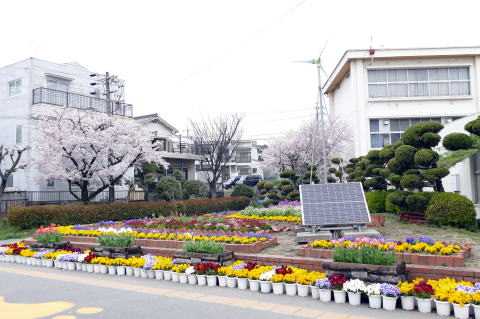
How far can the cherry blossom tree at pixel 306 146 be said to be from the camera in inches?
1139

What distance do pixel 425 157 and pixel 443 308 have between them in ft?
23.9

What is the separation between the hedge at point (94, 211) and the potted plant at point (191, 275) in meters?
9.61

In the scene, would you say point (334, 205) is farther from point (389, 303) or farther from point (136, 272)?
point (136, 272)

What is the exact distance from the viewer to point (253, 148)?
64.0m

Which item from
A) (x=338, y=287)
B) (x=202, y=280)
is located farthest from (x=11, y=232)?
(x=338, y=287)

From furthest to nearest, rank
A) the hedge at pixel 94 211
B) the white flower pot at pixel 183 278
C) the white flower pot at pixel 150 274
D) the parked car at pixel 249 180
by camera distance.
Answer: the parked car at pixel 249 180
the hedge at pixel 94 211
the white flower pot at pixel 150 274
the white flower pot at pixel 183 278

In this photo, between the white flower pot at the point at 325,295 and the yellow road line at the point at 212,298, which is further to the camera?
the white flower pot at the point at 325,295

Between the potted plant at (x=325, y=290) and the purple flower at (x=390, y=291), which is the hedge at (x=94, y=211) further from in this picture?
the purple flower at (x=390, y=291)

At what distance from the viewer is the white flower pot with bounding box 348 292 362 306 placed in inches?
241

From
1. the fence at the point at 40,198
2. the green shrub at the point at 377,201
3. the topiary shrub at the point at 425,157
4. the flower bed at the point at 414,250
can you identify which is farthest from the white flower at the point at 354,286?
the fence at the point at 40,198

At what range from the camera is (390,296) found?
5.89 m

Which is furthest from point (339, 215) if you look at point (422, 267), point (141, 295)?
point (141, 295)

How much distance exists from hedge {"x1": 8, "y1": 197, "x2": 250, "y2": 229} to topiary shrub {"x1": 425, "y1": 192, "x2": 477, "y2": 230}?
10.9 metres

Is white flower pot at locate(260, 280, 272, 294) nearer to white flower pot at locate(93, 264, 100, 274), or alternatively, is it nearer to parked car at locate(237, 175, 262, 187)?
white flower pot at locate(93, 264, 100, 274)
